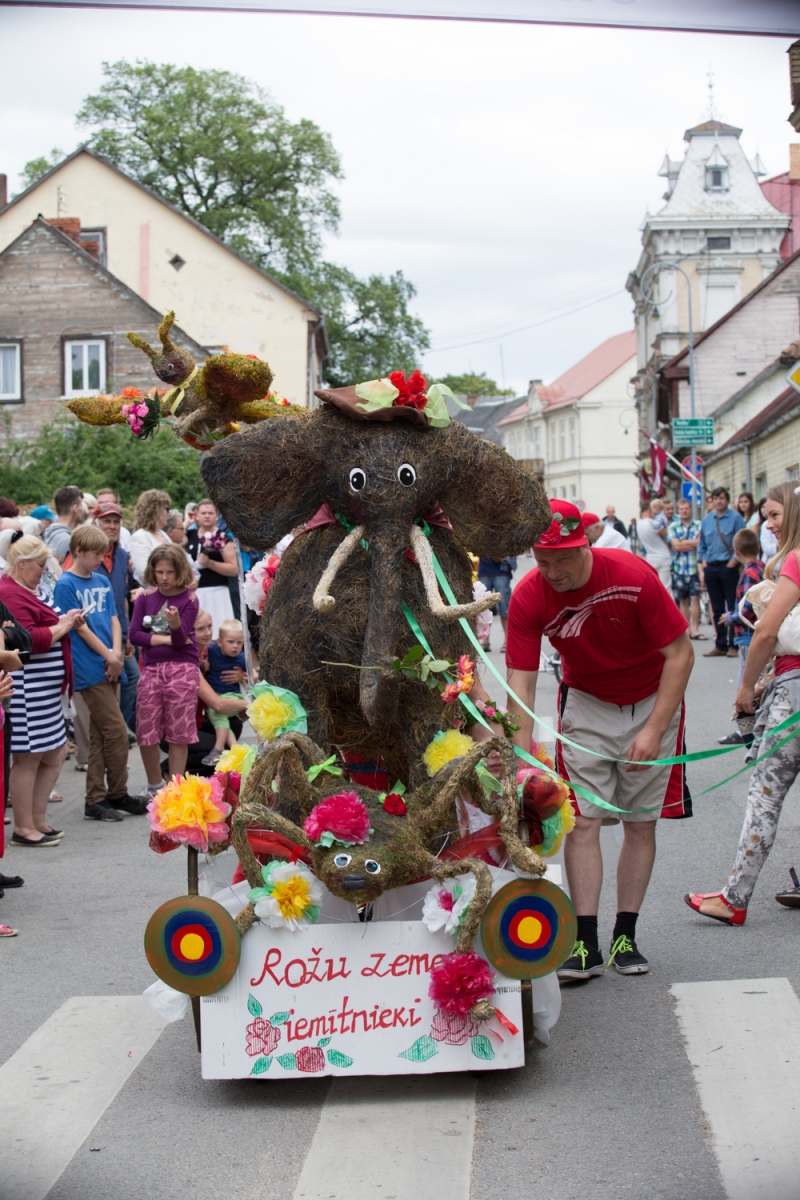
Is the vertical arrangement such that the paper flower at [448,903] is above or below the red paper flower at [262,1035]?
above

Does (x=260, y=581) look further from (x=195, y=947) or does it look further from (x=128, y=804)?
(x=128, y=804)

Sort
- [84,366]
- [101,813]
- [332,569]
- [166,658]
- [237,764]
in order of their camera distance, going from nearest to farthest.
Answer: [332,569] < [237,764] < [166,658] < [101,813] < [84,366]

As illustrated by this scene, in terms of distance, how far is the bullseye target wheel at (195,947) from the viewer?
3.99m

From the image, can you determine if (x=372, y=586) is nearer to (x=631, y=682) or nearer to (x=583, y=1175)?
(x=631, y=682)

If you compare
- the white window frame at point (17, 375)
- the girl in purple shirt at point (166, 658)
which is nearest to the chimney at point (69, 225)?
the white window frame at point (17, 375)

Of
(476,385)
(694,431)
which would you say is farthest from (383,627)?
(476,385)

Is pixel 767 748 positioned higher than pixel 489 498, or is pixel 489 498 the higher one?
pixel 489 498

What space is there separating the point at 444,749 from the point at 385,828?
1.21ft

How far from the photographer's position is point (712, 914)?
5.84 meters

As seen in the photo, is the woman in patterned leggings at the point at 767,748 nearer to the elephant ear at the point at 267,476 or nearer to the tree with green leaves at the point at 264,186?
the elephant ear at the point at 267,476

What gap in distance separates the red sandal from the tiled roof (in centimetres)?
6820

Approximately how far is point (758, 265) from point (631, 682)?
1386 inches

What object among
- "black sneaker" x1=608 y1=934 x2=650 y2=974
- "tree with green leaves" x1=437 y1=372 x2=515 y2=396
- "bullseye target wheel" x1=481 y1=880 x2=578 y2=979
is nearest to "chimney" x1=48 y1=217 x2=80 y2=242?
"black sneaker" x1=608 y1=934 x2=650 y2=974

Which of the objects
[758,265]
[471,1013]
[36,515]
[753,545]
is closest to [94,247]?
[758,265]
